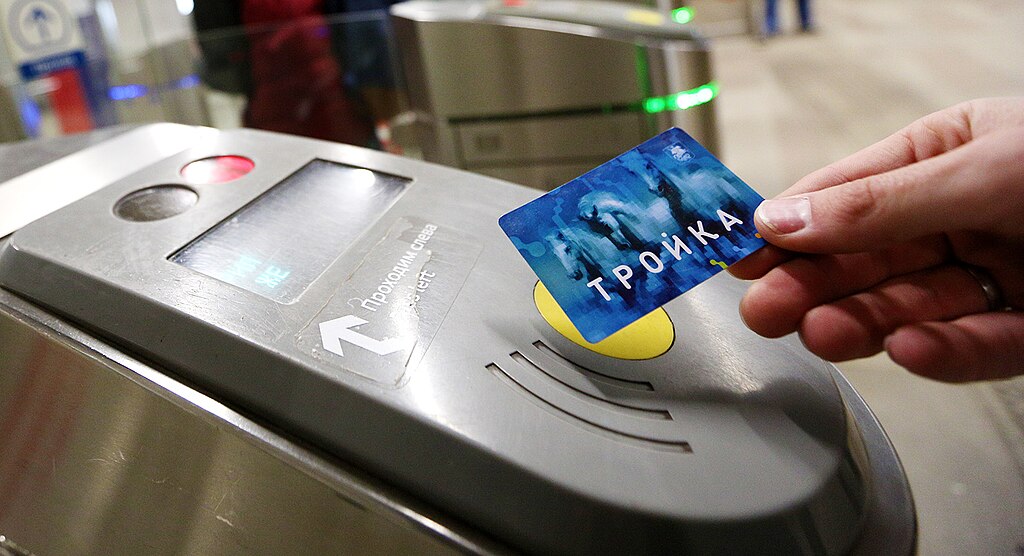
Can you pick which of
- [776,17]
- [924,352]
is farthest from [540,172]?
[776,17]

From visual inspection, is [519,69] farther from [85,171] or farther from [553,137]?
[85,171]

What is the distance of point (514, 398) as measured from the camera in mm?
413

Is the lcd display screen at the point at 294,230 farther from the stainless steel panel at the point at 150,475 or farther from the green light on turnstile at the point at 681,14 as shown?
the green light on turnstile at the point at 681,14

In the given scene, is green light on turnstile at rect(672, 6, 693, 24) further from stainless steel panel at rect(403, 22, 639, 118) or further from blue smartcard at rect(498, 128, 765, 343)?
blue smartcard at rect(498, 128, 765, 343)

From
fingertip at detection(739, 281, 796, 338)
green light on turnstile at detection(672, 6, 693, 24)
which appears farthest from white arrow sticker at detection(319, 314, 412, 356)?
green light on turnstile at detection(672, 6, 693, 24)

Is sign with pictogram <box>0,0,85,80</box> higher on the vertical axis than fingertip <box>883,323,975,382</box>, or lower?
higher

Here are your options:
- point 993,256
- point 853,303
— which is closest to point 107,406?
point 853,303

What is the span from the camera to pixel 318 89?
1.53m

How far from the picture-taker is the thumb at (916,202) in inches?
16.5

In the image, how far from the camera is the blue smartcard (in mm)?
456

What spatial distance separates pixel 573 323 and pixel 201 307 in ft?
0.75

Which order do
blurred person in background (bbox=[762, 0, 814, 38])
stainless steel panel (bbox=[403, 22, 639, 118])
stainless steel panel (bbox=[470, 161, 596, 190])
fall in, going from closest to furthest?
stainless steel panel (bbox=[403, 22, 639, 118]) → stainless steel panel (bbox=[470, 161, 596, 190]) → blurred person in background (bbox=[762, 0, 814, 38])

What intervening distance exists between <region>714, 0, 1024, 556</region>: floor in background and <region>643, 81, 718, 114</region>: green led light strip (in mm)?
555

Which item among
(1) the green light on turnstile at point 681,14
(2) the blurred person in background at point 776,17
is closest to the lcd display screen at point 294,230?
(1) the green light on turnstile at point 681,14
